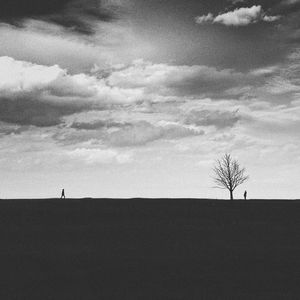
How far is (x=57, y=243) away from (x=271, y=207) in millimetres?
27326

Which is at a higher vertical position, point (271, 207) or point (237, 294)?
point (271, 207)

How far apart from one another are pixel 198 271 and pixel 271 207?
28787 millimetres

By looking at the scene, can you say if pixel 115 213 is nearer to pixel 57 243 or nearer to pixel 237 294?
pixel 57 243

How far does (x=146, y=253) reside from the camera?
22.1 metres

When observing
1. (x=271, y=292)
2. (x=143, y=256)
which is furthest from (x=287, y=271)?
(x=143, y=256)

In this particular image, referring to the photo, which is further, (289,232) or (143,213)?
(143,213)

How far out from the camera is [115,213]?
126ft

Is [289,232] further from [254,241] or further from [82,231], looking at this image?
[82,231]

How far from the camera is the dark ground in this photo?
15242 mm

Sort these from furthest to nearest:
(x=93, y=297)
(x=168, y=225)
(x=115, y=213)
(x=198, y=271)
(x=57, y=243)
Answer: (x=115, y=213)
(x=168, y=225)
(x=57, y=243)
(x=198, y=271)
(x=93, y=297)

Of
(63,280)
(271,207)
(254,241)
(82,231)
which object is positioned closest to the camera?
(63,280)

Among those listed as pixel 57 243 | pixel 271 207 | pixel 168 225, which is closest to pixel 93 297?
pixel 57 243

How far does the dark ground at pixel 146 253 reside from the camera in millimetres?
15242

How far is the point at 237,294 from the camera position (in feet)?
48.3
